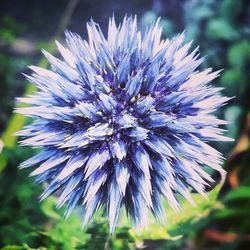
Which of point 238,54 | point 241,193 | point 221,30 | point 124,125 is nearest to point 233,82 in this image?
point 238,54

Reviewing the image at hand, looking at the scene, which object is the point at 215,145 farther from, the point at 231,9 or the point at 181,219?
the point at 181,219

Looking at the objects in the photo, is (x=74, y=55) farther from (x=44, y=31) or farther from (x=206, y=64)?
(x=44, y=31)

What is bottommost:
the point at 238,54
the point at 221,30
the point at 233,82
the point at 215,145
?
the point at 215,145

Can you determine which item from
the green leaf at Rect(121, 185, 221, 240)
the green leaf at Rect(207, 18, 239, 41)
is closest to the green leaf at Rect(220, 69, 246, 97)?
the green leaf at Rect(207, 18, 239, 41)

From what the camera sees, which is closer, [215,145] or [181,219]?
[181,219]

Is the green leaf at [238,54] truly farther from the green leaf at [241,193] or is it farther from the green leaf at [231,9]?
the green leaf at [241,193]

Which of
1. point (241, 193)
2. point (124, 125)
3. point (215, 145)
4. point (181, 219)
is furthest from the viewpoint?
point (215, 145)
